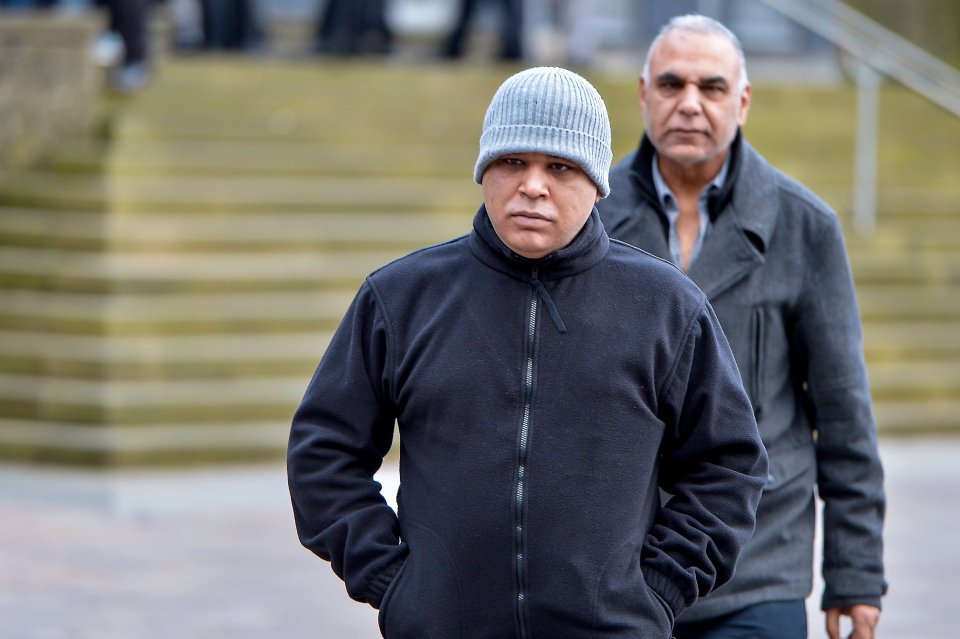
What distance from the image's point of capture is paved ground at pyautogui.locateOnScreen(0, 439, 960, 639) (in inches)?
243

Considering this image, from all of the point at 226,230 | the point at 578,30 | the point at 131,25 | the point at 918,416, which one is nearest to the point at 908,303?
the point at 918,416

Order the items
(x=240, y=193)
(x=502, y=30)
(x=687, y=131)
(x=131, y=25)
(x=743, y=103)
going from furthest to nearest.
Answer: (x=502, y=30) → (x=131, y=25) → (x=240, y=193) → (x=743, y=103) → (x=687, y=131)

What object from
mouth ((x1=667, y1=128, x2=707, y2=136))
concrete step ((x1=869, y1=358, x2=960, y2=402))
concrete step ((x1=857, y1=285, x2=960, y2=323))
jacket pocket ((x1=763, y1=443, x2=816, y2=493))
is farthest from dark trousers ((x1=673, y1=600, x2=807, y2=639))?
concrete step ((x1=857, y1=285, x2=960, y2=323))

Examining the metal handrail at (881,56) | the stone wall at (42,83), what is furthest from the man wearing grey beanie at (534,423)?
the metal handrail at (881,56)

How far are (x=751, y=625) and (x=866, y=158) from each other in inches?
315

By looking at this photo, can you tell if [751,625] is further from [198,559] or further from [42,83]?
[42,83]

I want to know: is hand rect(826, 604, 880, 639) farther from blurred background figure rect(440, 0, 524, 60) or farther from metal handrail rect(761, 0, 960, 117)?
blurred background figure rect(440, 0, 524, 60)

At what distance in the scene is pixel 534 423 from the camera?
2.52 m

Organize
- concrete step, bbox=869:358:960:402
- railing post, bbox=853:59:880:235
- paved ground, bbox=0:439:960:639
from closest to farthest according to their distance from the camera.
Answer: paved ground, bbox=0:439:960:639 → concrete step, bbox=869:358:960:402 → railing post, bbox=853:59:880:235

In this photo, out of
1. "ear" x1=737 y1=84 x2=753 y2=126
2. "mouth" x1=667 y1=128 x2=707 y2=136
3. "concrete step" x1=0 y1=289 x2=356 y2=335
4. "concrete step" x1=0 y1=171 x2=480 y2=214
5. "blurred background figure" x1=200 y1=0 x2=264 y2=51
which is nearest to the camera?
"mouth" x1=667 y1=128 x2=707 y2=136

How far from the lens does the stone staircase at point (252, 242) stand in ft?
28.1

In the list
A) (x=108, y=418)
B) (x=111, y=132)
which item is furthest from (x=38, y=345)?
(x=111, y=132)

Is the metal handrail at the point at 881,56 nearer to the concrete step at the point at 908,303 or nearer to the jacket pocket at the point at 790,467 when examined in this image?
the concrete step at the point at 908,303

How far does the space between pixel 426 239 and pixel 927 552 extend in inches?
145
